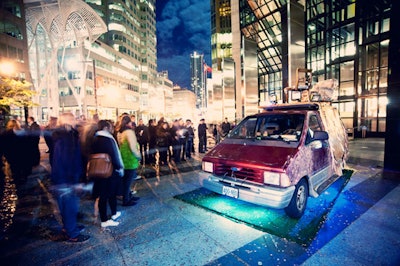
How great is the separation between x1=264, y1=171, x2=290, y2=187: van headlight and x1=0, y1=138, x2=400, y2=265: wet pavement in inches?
33.2

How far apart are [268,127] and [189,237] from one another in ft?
10.5

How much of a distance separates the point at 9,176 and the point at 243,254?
884cm

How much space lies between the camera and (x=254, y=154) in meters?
4.20

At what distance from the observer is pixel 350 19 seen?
19312 mm

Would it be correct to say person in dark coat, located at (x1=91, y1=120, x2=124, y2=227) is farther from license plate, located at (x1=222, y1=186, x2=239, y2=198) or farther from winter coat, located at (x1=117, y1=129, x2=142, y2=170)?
license plate, located at (x1=222, y1=186, x2=239, y2=198)

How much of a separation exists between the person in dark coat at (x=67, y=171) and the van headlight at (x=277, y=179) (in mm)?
3159

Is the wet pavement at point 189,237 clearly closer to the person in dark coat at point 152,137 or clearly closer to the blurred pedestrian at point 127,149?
the blurred pedestrian at point 127,149

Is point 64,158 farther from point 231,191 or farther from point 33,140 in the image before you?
point 33,140

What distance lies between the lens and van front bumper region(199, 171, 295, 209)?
3.57 m

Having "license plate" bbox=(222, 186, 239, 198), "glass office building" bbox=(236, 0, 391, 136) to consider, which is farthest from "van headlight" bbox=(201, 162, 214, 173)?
"glass office building" bbox=(236, 0, 391, 136)

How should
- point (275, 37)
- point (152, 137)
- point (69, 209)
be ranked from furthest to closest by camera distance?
1. point (275, 37)
2. point (152, 137)
3. point (69, 209)

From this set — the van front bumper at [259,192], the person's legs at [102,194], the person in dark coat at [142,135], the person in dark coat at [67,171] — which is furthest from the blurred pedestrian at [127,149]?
the person in dark coat at [142,135]

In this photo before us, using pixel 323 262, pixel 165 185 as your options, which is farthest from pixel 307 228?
pixel 165 185

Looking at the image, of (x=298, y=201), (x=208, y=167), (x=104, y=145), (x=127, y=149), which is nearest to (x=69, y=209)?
(x=104, y=145)
